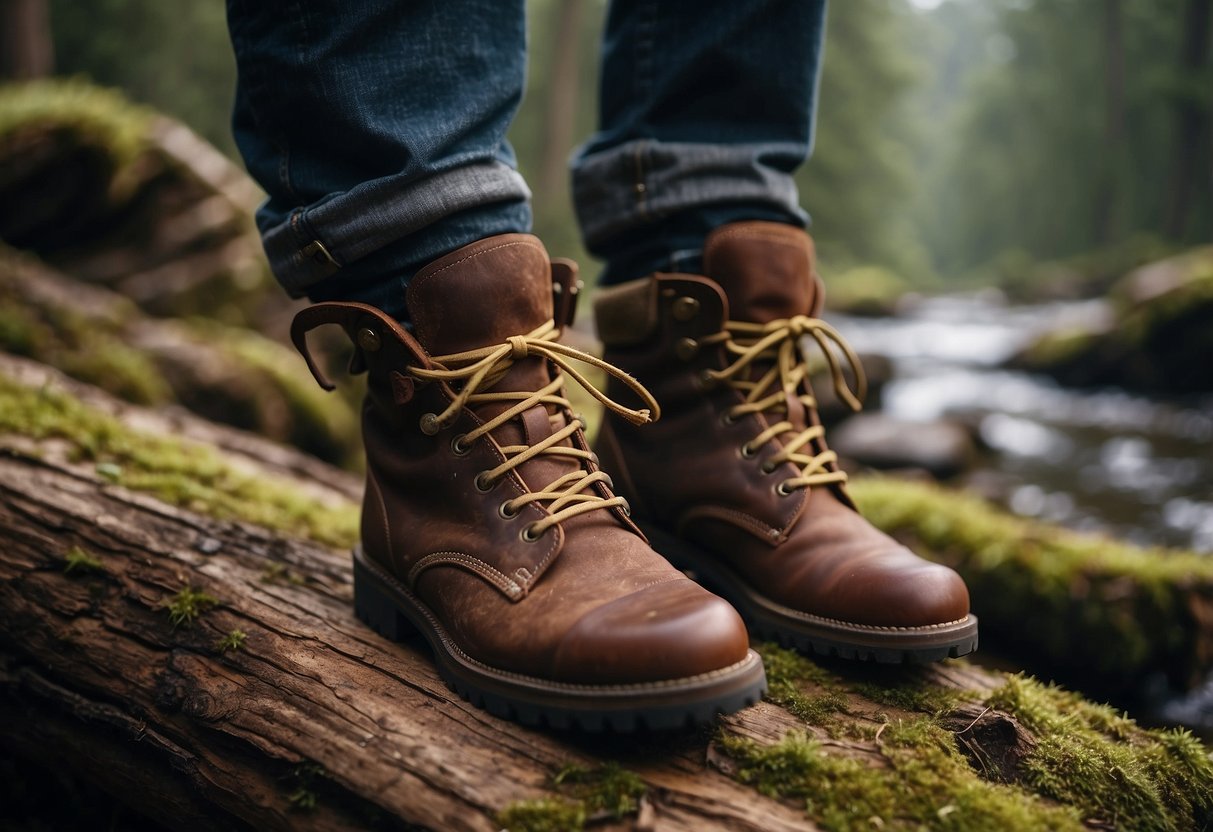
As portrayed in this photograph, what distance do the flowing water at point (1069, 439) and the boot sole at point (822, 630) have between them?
14.5 feet

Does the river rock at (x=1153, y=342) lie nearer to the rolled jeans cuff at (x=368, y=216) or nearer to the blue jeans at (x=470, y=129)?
the blue jeans at (x=470, y=129)

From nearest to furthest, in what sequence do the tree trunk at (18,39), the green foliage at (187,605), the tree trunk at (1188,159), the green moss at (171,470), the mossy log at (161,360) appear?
the green foliage at (187,605)
the green moss at (171,470)
the mossy log at (161,360)
the tree trunk at (18,39)
the tree trunk at (1188,159)

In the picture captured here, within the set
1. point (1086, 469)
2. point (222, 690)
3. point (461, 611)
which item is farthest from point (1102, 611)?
point (1086, 469)

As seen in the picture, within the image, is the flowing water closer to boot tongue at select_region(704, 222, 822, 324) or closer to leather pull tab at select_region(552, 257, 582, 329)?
boot tongue at select_region(704, 222, 822, 324)

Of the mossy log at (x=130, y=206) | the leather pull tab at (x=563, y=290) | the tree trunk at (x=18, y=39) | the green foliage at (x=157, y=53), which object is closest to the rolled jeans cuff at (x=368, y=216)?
the leather pull tab at (x=563, y=290)

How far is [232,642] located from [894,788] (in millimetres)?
1185

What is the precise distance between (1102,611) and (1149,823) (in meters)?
1.72

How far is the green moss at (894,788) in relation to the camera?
1.14m

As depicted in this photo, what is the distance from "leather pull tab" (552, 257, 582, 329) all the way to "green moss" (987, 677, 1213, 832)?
3.60 feet

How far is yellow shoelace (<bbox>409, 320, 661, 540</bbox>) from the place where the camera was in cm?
140

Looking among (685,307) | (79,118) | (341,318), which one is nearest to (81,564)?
(341,318)

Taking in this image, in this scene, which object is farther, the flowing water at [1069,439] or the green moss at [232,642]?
the flowing water at [1069,439]

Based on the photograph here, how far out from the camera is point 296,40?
137cm

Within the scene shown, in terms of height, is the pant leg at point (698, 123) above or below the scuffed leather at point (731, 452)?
above
